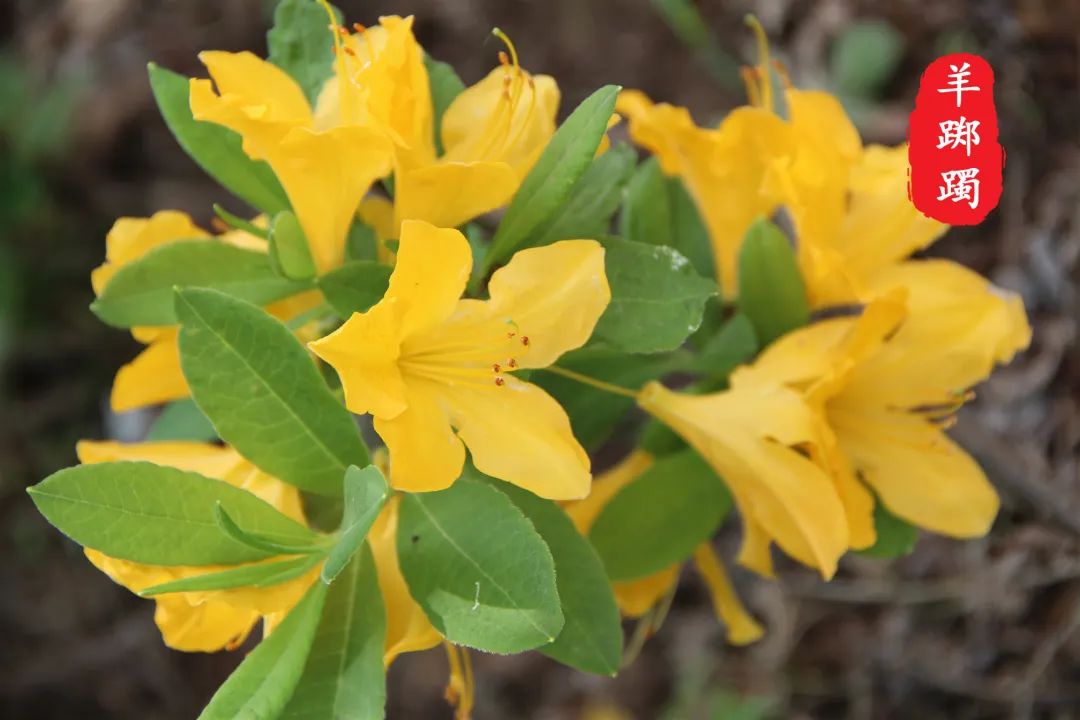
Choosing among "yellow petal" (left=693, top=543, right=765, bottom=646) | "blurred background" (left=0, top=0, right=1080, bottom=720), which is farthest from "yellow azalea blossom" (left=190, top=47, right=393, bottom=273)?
"blurred background" (left=0, top=0, right=1080, bottom=720)

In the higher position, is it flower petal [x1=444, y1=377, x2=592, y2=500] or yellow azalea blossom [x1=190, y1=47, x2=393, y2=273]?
yellow azalea blossom [x1=190, y1=47, x2=393, y2=273]

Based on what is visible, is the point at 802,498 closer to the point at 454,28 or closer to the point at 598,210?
the point at 598,210

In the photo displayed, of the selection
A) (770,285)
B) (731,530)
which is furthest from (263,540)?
(731,530)

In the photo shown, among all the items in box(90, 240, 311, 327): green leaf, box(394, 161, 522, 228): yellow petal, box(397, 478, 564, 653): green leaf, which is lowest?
box(397, 478, 564, 653): green leaf

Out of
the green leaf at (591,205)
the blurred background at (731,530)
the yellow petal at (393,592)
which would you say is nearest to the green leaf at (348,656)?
the yellow petal at (393,592)

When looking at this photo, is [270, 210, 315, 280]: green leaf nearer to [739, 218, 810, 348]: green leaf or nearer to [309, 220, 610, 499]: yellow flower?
[309, 220, 610, 499]: yellow flower

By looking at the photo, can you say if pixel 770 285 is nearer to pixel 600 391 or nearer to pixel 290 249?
pixel 600 391
